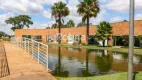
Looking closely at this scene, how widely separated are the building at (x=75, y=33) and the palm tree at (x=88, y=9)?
3639 mm

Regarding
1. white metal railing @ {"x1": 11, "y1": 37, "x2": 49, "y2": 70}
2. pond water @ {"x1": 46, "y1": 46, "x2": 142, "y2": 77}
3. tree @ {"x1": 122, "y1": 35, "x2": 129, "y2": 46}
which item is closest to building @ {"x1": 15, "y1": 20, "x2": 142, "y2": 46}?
tree @ {"x1": 122, "y1": 35, "x2": 129, "y2": 46}

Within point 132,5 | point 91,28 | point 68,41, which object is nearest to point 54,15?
point 68,41

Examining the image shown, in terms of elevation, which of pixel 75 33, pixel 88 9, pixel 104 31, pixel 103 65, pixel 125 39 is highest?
pixel 88 9

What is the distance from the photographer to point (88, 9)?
46.6 m

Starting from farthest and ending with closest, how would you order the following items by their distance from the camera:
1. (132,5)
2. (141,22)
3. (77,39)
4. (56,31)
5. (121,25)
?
(56,31) → (77,39) → (121,25) → (141,22) → (132,5)

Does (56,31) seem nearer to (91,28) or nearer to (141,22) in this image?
(91,28)

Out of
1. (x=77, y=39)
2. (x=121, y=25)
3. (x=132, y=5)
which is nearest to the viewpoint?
(x=132, y=5)

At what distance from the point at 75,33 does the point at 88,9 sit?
501 inches

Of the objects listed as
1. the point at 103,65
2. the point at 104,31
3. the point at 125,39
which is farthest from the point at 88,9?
the point at 103,65

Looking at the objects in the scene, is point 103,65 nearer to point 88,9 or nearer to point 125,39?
point 125,39

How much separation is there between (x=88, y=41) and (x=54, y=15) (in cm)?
1219

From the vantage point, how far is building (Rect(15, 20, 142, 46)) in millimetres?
40250

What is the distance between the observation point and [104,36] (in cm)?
4241

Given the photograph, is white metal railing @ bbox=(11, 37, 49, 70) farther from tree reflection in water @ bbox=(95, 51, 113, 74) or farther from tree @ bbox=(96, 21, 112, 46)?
tree @ bbox=(96, 21, 112, 46)
